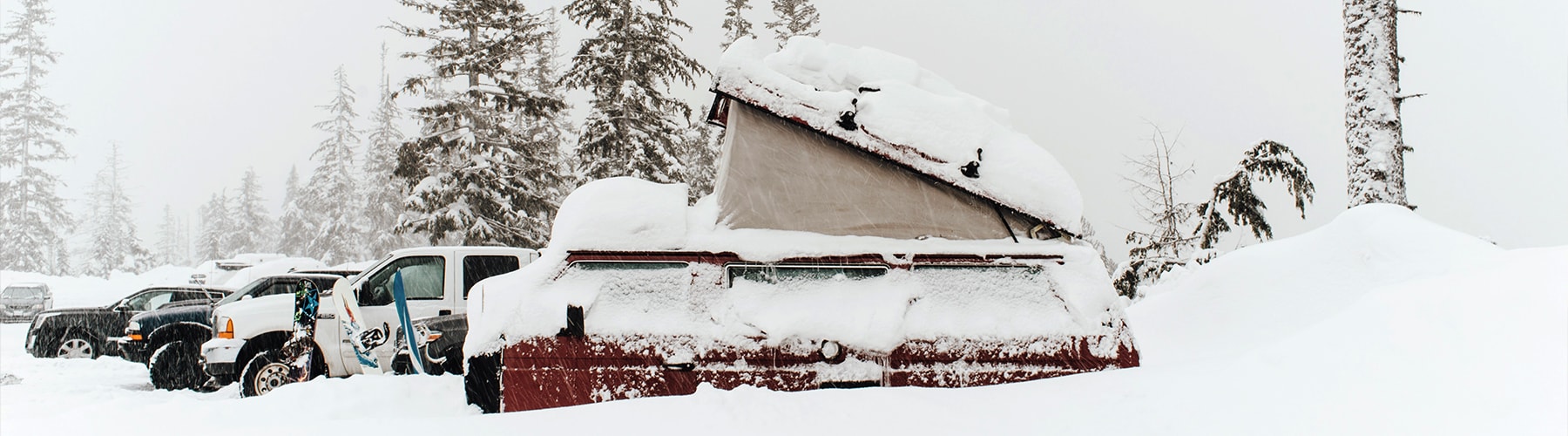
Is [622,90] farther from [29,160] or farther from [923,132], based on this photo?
[29,160]

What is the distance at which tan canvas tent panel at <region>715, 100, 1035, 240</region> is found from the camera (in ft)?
16.0

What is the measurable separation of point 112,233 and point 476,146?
187ft

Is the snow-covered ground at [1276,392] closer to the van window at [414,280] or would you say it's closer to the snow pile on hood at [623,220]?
the snow pile on hood at [623,220]

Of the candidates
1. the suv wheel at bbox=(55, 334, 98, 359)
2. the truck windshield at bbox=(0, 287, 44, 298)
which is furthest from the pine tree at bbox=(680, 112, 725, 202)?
the truck windshield at bbox=(0, 287, 44, 298)

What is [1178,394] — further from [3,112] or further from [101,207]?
[101,207]

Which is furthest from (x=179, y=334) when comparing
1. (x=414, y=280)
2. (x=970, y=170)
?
(x=970, y=170)

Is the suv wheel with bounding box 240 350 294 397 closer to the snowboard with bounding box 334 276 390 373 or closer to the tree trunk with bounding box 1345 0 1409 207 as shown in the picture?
the snowboard with bounding box 334 276 390 373

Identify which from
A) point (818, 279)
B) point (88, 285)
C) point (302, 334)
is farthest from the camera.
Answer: point (88, 285)

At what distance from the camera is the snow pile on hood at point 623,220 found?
4.47 metres

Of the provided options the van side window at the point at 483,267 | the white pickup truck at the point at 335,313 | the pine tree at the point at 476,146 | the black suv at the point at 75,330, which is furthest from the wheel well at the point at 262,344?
the pine tree at the point at 476,146

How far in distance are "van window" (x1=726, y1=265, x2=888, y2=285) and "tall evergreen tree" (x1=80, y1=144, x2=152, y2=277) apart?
194 feet

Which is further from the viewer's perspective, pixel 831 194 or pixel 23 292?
pixel 23 292

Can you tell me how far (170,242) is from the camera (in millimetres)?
102750

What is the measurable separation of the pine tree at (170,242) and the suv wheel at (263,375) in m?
106
